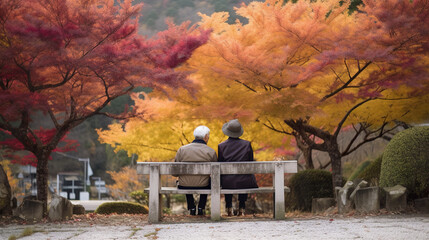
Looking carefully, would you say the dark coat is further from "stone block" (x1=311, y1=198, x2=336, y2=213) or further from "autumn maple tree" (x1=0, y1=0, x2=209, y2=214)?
"stone block" (x1=311, y1=198, x2=336, y2=213)

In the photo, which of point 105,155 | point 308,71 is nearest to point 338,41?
point 308,71

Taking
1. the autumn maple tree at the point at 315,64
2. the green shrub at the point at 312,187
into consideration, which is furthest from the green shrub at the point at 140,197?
the autumn maple tree at the point at 315,64

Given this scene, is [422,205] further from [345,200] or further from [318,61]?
[318,61]

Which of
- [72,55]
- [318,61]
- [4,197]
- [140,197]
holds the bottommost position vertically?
[140,197]

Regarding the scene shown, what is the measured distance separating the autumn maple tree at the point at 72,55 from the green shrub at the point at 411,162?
12.4 feet

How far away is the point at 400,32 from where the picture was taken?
28.3ft

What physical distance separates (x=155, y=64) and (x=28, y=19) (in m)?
2.35

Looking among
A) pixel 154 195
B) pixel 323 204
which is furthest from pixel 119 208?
pixel 154 195

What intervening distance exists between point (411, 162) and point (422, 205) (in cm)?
69

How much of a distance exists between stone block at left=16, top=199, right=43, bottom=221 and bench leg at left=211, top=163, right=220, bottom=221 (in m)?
3.12

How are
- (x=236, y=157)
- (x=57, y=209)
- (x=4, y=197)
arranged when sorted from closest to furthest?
(x=236, y=157) → (x=57, y=209) → (x=4, y=197)

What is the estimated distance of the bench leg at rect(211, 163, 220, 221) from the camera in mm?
6582

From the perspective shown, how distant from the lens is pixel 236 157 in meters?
7.18

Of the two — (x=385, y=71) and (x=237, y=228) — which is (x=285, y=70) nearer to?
(x=385, y=71)
